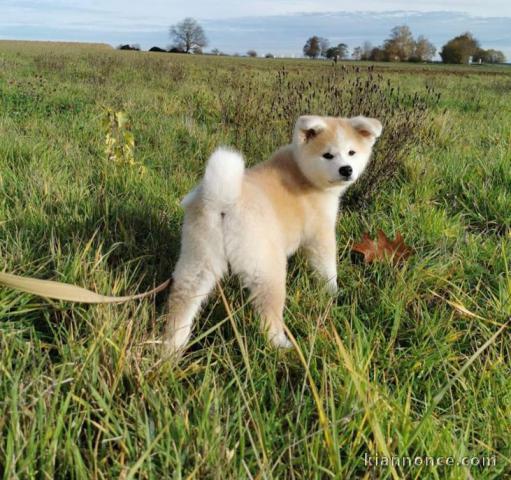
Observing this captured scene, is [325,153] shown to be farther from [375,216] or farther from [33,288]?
[33,288]

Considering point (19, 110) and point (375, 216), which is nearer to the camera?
point (375, 216)

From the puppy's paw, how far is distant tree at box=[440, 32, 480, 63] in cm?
8387

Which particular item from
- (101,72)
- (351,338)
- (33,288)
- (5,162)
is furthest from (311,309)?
(101,72)

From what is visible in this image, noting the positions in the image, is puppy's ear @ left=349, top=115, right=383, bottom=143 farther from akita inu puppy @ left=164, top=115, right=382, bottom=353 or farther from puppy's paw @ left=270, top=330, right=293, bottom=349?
puppy's paw @ left=270, top=330, right=293, bottom=349

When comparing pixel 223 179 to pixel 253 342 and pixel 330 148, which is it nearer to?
pixel 253 342

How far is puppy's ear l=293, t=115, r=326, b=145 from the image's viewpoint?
120 inches

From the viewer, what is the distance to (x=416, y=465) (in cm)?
150

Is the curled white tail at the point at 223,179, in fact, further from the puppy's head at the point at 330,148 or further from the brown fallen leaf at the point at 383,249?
the brown fallen leaf at the point at 383,249

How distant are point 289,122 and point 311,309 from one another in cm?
326

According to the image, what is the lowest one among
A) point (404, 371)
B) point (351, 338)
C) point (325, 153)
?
point (404, 371)

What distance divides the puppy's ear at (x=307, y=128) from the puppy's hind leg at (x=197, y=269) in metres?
1.10

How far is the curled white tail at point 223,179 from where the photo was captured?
2248mm

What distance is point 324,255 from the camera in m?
2.90

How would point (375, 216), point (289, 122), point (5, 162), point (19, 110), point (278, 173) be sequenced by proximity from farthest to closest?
point (19, 110), point (289, 122), point (5, 162), point (375, 216), point (278, 173)
